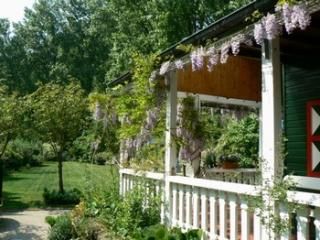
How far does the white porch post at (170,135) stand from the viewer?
666 centimetres

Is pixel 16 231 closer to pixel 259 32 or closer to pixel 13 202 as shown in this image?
pixel 13 202

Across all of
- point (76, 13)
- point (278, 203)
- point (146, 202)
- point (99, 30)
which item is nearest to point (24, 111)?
point (146, 202)

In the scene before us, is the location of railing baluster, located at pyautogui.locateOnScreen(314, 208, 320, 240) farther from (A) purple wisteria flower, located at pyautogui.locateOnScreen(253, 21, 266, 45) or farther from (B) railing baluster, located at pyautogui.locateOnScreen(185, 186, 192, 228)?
(B) railing baluster, located at pyautogui.locateOnScreen(185, 186, 192, 228)

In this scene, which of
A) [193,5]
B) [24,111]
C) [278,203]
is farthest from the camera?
[193,5]

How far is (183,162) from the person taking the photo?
8320 millimetres

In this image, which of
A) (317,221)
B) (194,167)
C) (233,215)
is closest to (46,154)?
(194,167)

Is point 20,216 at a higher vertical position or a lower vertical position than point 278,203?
lower

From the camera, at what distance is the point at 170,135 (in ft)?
22.3

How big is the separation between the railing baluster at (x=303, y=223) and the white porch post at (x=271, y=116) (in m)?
Result: 0.26

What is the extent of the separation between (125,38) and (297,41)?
19.1 metres

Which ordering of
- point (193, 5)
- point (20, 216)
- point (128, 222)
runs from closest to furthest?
point (128, 222) < point (20, 216) < point (193, 5)

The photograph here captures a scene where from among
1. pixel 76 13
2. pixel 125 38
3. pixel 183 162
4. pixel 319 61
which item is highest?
pixel 76 13

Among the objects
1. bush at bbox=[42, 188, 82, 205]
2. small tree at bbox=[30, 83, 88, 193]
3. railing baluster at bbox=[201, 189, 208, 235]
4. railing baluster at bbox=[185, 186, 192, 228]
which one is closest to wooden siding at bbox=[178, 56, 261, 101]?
railing baluster at bbox=[185, 186, 192, 228]

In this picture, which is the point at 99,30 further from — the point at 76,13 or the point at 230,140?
the point at 230,140
